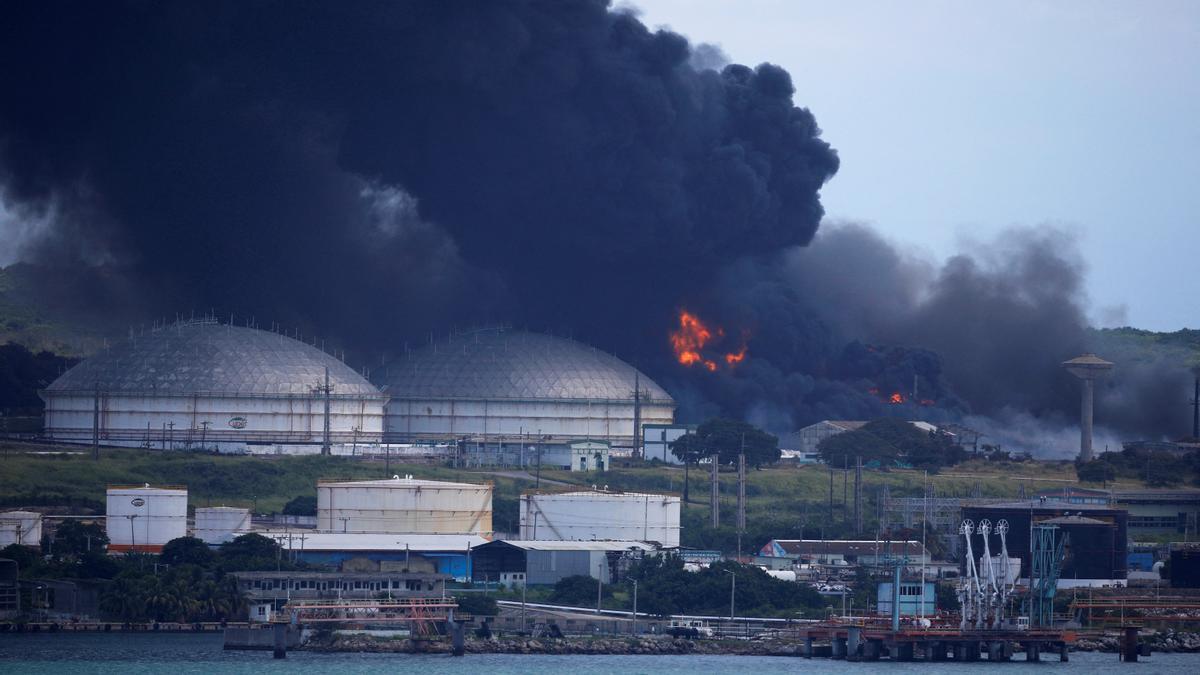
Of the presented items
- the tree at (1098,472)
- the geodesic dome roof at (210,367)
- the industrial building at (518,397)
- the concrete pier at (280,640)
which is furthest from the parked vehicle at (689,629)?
the geodesic dome roof at (210,367)

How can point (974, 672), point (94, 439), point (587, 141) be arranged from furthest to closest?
1. point (587, 141)
2. point (94, 439)
3. point (974, 672)

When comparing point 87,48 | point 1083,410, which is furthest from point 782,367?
point 87,48

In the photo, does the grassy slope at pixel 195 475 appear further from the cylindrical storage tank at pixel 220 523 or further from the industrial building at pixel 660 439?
the industrial building at pixel 660 439

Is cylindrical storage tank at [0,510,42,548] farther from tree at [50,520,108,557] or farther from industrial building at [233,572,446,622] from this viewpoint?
industrial building at [233,572,446,622]

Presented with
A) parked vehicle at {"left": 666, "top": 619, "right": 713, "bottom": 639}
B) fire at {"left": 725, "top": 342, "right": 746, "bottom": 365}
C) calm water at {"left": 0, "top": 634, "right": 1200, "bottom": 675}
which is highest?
fire at {"left": 725, "top": 342, "right": 746, "bottom": 365}

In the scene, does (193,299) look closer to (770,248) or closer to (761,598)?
(770,248)

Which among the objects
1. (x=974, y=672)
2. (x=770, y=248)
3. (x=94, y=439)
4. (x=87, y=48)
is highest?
(x=87, y=48)

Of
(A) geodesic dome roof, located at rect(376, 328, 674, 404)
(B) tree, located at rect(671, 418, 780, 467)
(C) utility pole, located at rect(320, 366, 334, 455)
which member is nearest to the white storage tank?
(B) tree, located at rect(671, 418, 780, 467)
